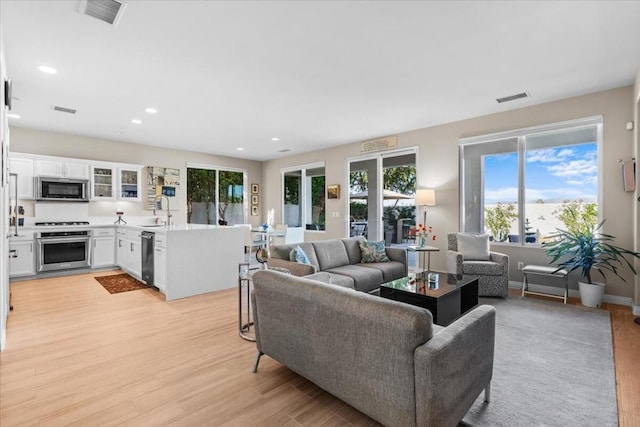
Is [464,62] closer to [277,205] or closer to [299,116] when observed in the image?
[299,116]

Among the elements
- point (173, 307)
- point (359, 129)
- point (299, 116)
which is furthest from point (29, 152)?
point (359, 129)

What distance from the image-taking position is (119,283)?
5.28m

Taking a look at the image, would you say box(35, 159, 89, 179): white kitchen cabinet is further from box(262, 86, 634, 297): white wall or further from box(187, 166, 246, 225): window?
box(262, 86, 634, 297): white wall

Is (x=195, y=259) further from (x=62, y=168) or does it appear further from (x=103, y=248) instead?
(x=62, y=168)

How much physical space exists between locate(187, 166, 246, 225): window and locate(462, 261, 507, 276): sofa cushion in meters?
5.74

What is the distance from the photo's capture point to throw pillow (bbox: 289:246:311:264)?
385 cm

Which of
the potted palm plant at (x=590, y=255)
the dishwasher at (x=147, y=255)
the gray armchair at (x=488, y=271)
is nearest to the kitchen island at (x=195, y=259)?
the dishwasher at (x=147, y=255)

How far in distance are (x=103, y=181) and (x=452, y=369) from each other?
743 centimetres

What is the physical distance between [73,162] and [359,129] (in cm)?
566

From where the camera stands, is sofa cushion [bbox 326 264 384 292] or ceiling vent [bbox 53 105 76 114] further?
ceiling vent [bbox 53 105 76 114]

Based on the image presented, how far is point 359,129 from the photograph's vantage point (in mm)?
6145

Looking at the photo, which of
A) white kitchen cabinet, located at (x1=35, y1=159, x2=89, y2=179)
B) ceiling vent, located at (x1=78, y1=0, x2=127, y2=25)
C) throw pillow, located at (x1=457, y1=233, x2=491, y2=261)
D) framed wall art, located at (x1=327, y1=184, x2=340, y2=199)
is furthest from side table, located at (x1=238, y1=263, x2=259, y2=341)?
white kitchen cabinet, located at (x1=35, y1=159, x2=89, y2=179)

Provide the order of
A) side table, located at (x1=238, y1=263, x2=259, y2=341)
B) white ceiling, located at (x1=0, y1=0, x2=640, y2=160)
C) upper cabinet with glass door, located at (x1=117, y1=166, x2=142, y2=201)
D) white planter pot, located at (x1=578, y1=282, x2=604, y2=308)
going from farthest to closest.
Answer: upper cabinet with glass door, located at (x1=117, y1=166, x2=142, y2=201) → white planter pot, located at (x1=578, y1=282, x2=604, y2=308) → side table, located at (x1=238, y1=263, x2=259, y2=341) → white ceiling, located at (x1=0, y1=0, x2=640, y2=160)

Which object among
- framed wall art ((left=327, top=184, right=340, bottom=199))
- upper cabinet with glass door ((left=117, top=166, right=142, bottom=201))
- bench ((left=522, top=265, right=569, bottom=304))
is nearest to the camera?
bench ((left=522, top=265, right=569, bottom=304))
